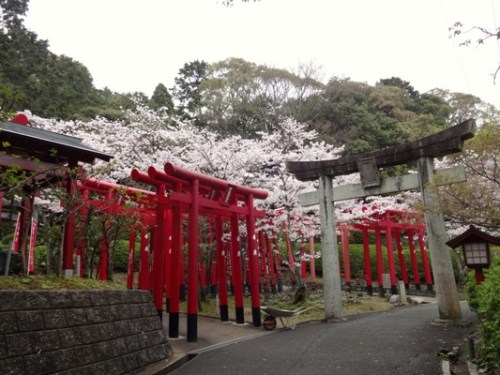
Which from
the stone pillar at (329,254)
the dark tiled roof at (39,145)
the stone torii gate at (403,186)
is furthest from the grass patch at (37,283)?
the stone torii gate at (403,186)

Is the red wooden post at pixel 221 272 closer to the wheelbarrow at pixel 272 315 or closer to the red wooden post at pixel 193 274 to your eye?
the wheelbarrow at pixel 272 315

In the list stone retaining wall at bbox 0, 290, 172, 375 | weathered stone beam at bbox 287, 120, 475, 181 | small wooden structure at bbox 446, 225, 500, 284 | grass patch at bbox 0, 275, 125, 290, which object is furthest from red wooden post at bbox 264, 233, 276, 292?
grass patch at bbox 0, 275, 125, 290

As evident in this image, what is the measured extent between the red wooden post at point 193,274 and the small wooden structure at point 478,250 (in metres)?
6.24

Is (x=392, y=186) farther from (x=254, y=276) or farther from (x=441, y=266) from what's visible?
(x=254, y=276)

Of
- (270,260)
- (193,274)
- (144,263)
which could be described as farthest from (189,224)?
(270,260)

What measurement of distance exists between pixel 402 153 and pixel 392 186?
1.02 meters

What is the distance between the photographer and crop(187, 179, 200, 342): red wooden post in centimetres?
898

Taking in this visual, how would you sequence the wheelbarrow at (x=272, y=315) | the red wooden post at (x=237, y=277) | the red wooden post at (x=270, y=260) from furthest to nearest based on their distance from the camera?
the red wooden post at (x=270, y=260), the red wooden post at (x=237, y=277), the wheelbarrow at (x=272, y=315)

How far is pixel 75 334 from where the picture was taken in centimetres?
525

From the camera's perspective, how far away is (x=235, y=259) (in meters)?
11.4

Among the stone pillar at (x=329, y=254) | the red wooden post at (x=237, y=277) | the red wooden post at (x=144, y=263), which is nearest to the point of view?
the red wooden post at (x=237, y=277)

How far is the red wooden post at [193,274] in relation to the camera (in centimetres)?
898

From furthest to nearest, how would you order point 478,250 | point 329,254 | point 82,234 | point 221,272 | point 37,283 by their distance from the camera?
point 329,254 < point 221,272 < point 82,234 < point 478,250 < point 37,283

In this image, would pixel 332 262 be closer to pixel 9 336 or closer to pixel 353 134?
pixel 9 336
